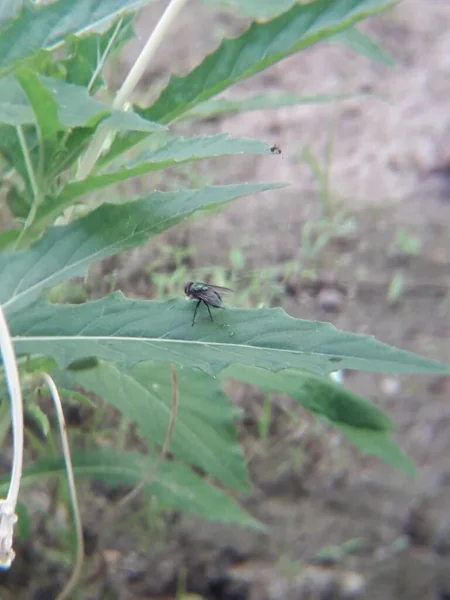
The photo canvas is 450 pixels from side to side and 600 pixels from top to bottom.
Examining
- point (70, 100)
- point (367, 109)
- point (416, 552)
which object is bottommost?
point (416, 552)

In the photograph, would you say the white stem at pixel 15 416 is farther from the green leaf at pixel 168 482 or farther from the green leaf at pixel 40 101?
the green leaf at pixel 168 482

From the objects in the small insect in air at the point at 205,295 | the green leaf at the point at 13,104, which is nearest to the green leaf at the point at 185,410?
the small insect in air at the point at 205,295

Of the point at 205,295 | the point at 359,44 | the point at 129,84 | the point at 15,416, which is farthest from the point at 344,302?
the point at 15,416

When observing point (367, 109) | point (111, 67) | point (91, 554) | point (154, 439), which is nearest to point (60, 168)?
point (154, 439)

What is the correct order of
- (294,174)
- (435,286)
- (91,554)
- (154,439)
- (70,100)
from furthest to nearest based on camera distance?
1. (294,174)
2. (435,286)
3. (91,554)
4. (154,439)
5. (70,100)

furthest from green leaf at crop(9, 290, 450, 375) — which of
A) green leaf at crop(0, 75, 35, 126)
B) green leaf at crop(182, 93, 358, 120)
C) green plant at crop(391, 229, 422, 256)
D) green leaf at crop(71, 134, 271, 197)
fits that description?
green plant at crop(391, 229, 422, 256)

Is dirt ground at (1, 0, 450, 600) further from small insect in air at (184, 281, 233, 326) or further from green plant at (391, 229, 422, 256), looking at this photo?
small insect in air at (184, 281, 233, 326)

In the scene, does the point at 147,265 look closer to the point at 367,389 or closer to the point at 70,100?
the point at 367,389
